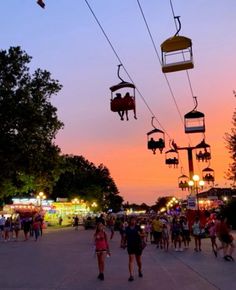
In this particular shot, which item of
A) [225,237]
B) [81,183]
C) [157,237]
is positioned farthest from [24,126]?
[81,183]

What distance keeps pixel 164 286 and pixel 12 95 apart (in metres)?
34.5

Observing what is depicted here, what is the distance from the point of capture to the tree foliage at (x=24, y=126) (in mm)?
43031

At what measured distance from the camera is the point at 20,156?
140ft

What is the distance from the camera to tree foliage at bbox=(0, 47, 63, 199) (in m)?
43.0

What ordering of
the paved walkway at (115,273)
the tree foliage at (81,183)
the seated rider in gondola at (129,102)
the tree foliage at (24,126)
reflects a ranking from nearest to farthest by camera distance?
the paved walkway at (115,273)
the seated rider in gondola at (129,102)
the tree foliage at (24,126)
the tree foliage at (81,183)

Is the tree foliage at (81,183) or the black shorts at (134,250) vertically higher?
the tree foliage at (81,183)

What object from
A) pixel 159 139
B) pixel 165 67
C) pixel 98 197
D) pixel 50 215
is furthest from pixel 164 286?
pixel 98 197

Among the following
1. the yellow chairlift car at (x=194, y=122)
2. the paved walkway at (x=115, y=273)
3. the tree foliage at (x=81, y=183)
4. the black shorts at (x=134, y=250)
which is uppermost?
the tree foliage at (x=81, y=183)

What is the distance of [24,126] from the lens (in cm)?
4412

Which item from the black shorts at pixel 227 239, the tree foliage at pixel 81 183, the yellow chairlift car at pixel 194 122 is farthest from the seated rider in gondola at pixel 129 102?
the tree foliage at pixel 81 183

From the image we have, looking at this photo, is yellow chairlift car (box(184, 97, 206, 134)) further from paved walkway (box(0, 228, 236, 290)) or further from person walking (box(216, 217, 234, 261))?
paved walkway (box(0, 228, 236, 290))

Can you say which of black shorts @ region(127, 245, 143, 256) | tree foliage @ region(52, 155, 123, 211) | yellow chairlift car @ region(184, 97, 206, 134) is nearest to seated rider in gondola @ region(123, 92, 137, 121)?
black shorts @ region(127, 245, 143, 256)

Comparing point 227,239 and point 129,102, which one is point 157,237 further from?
point 129,102

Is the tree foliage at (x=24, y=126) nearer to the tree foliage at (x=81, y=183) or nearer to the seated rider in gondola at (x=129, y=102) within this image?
the seated rider in gondola at (x=129, y=102)
